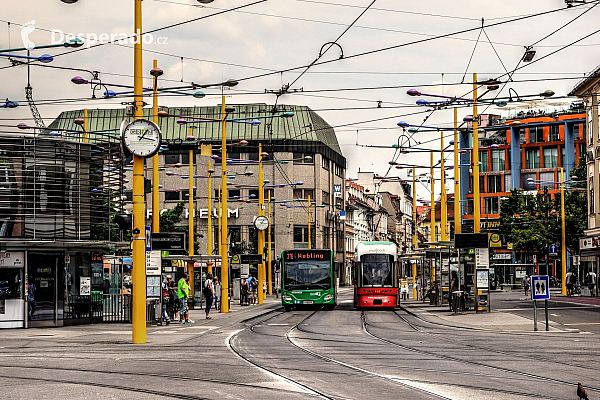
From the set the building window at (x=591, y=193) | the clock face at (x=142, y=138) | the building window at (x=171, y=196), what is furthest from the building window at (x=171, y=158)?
the clock face at (x=142, y=138)

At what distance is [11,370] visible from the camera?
17.0 metres

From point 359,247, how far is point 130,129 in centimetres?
2426

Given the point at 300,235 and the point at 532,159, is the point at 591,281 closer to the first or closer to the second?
the point at 532,159

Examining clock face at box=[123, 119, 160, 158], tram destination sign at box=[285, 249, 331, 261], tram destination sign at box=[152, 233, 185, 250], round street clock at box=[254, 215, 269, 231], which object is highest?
clock face at box=[123, 119, 160, 158]

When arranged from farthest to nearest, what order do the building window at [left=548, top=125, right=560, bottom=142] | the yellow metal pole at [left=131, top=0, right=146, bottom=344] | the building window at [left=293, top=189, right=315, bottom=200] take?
the building window at [left=293, top=189, right=315, bottom=200], the building window at [left=548, top=125, right=560, bottom=142], the yellow metal pole at [left=131, top=0, right=146, bottom=344]

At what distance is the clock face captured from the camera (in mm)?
23562

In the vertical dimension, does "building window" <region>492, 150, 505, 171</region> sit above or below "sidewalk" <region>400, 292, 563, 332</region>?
above

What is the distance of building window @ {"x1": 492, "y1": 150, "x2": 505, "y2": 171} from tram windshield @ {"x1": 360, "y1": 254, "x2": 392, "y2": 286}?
71.1m

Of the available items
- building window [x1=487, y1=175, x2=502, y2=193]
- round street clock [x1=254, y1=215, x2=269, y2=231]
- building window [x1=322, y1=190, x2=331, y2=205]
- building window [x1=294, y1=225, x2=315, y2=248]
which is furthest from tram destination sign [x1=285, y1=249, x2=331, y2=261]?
building window [x1=487, y1=175, x2=502, y2=193]

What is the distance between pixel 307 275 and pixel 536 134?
70.3m

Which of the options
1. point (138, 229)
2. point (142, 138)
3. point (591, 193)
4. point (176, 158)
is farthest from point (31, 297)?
point (176, 158)

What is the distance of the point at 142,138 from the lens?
23.7 meters

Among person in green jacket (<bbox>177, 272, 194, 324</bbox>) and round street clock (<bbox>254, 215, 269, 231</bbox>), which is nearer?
person in green jacket (<bbox>177, 272, 194, 324</bbox>)

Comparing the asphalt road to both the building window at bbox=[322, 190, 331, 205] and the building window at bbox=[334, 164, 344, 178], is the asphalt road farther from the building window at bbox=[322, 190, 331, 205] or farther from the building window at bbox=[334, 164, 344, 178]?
the building window at bbox=[334, 164, 344, 178]
